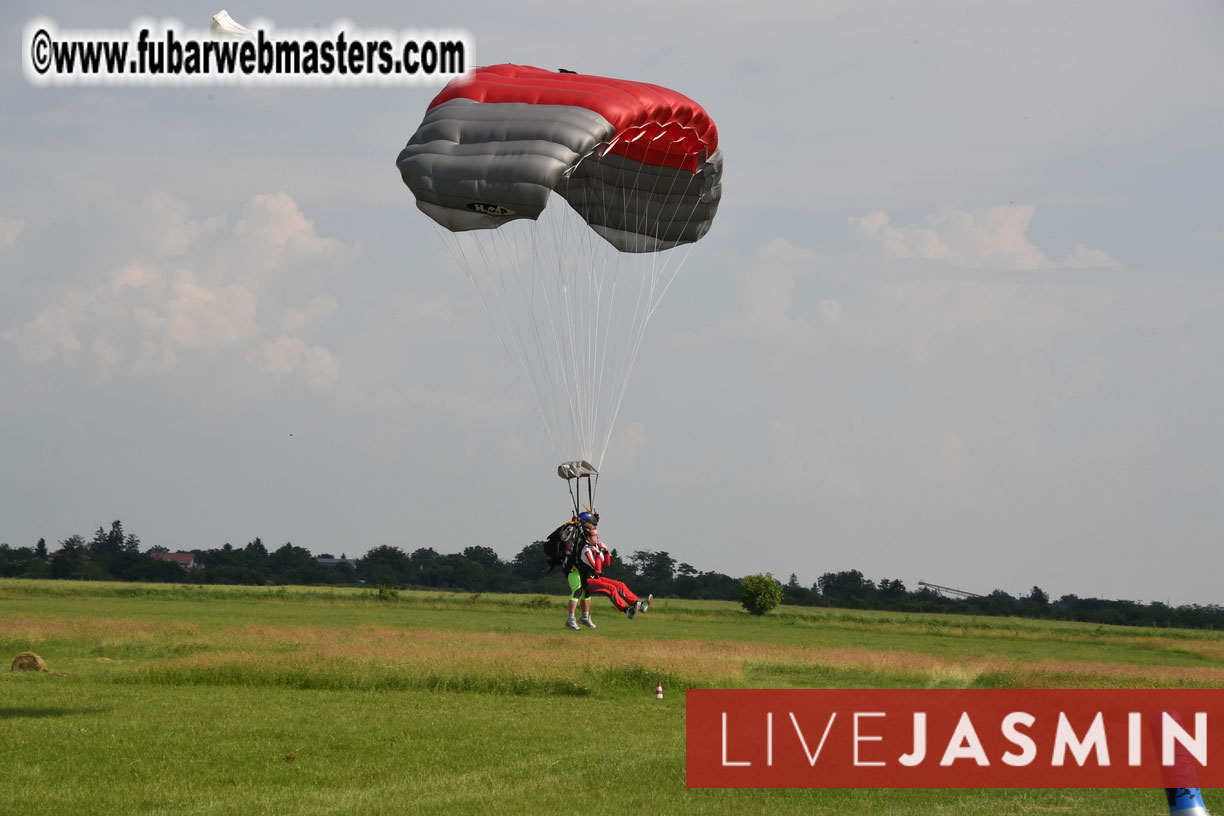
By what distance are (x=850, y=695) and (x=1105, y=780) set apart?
33.7 feet

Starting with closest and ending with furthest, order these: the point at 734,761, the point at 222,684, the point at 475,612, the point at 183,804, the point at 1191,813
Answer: the point at 1191,813 < the point at 183,804 < the point at 734,761 < the point at 222,684 < the point at 475,612

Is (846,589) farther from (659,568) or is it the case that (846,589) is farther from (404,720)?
(404,720)

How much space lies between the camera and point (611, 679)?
24.8m

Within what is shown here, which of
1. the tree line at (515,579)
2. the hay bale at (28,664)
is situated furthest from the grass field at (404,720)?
the tree line at (515,579)

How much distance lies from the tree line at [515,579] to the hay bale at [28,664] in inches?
2877

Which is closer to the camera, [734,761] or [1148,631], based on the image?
[734,761]

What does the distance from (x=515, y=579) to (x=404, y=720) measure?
101 meters

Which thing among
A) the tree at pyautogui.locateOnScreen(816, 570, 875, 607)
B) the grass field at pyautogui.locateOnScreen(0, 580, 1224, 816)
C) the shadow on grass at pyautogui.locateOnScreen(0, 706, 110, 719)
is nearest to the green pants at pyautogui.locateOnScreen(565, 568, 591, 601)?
the grass field at pyautogui.locateOnScreen(0, 580, 1224, 816)

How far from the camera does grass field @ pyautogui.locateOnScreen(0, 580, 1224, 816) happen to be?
1376 centimetres

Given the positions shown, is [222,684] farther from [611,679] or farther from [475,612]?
[475,612]

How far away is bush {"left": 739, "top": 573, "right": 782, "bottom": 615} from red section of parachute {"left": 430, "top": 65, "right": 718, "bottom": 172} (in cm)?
5855

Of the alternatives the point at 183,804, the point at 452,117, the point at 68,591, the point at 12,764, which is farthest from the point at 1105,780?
the point at 68,591

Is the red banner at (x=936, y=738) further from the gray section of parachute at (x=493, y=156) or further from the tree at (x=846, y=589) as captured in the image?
the tree at (x=846, y=589)

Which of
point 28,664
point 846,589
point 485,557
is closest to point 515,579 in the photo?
point 485,557
